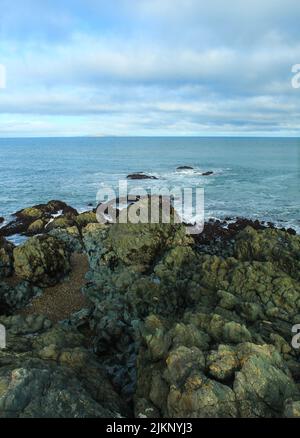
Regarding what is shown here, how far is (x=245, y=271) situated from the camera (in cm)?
1458

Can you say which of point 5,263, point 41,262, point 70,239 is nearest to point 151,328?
point 41,262

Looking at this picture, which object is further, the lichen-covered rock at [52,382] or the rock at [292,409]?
the lichen-covered rock at [52,382]

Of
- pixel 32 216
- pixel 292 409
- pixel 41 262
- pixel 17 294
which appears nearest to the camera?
pixel 292 409

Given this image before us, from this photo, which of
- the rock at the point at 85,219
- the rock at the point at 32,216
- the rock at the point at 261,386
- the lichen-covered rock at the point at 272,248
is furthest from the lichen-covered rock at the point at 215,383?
the rock at the point at 32,216

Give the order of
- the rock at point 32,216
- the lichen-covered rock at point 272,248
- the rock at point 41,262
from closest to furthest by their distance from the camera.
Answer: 1. the lichen-covered rock at point 272,248
2. the rock at point 41,262
3. the rock at point 32,216

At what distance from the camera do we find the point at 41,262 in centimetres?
1991

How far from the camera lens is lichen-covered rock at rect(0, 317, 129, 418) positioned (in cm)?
671

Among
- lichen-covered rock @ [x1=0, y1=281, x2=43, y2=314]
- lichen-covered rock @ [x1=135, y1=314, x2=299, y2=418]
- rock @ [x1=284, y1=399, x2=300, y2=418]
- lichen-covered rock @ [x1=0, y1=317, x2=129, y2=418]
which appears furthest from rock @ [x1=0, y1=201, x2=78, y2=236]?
rock @ [x1=284, y1=399, x2=300, y2=418]

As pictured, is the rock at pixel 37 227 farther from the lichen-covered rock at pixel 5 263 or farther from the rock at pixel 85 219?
the lichen-covered rock at pixel 5 263

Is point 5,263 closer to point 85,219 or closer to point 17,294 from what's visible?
point 17,294

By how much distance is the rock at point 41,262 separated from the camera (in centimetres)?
1966

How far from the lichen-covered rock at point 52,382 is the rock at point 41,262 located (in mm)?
9178

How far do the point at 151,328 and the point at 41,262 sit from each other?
1127 centimetres

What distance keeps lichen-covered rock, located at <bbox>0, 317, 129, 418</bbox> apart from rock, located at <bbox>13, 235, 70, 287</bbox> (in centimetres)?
918
